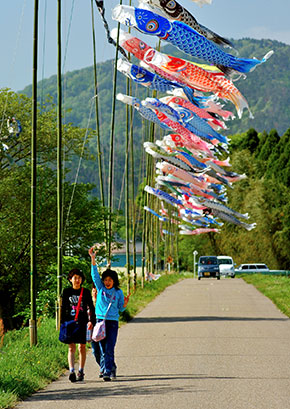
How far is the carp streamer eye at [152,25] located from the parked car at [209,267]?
38.6 meters

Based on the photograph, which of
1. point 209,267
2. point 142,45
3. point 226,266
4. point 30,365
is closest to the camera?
point 30,365

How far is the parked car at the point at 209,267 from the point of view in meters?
59.7

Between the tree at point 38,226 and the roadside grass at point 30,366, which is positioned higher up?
the tree at point 38,226

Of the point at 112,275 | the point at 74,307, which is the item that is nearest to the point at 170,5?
the point at 112,275

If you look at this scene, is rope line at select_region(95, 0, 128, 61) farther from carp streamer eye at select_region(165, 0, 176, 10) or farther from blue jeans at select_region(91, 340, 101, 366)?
blue jeans at select_region(91, 340, 101, 366)

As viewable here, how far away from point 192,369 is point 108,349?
1335 mm

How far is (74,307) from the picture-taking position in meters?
11.6

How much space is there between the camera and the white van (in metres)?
64.4

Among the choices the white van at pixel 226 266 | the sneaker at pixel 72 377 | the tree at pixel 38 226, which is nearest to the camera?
the sneaker at pixel 72 377

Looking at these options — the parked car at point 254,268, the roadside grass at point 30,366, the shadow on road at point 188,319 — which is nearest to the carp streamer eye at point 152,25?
the shadow on road at point 188,319

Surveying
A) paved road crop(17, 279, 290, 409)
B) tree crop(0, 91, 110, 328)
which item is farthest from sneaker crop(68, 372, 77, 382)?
tree crop(0, 91, 110, 328)

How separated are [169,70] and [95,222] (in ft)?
17.3

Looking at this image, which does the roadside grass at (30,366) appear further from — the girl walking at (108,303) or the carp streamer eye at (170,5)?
the carp streamer eye at (170,5)

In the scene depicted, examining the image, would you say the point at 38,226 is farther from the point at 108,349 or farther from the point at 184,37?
the point at 108,349
